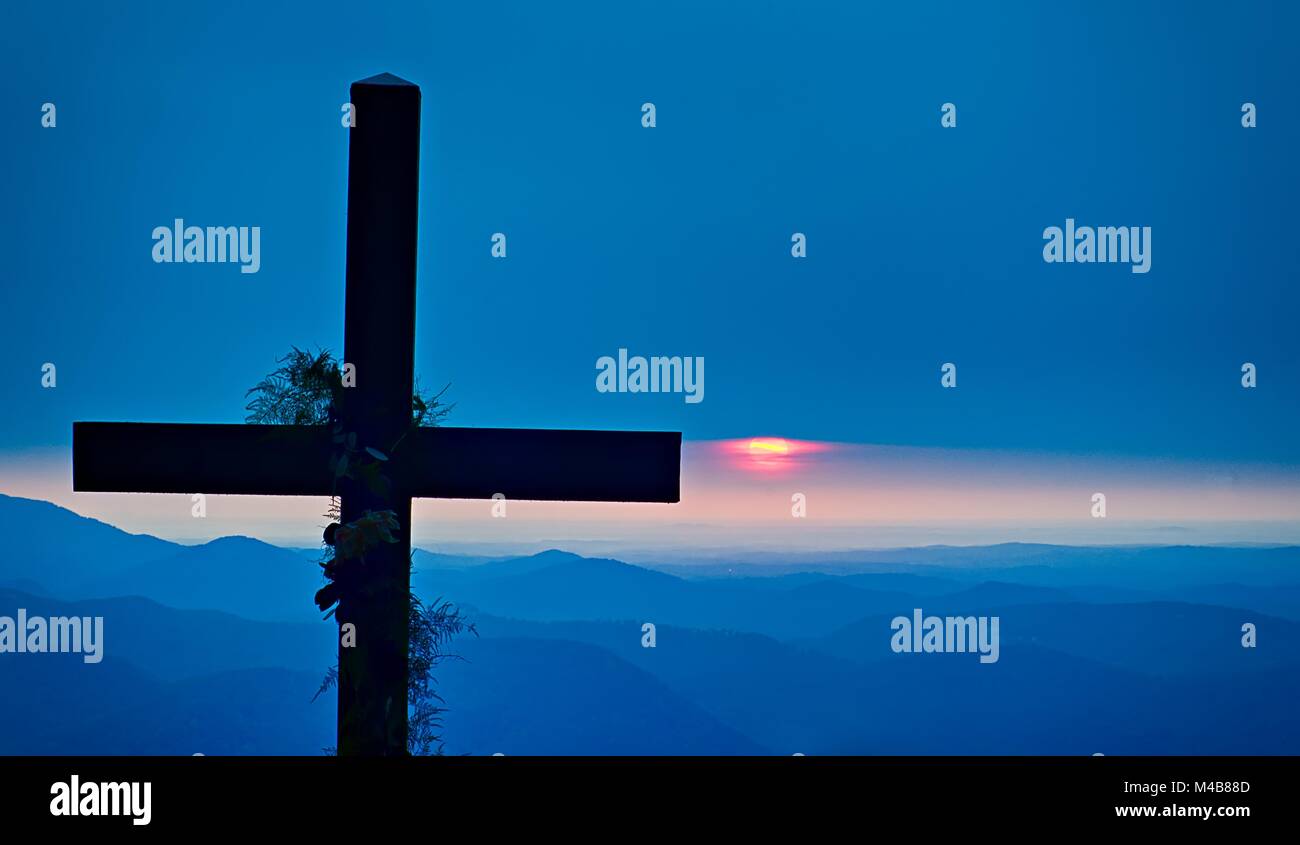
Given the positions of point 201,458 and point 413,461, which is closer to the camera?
point 413,461

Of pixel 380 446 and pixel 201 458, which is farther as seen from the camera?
pixel 201 458

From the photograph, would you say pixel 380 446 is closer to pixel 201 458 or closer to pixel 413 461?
pixel 413 461

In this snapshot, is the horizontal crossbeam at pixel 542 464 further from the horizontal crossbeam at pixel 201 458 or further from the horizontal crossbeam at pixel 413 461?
the horizontal crossbeam at pixel 201 458

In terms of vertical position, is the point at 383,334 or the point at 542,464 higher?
the point at 383,334

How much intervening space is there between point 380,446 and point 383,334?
486 mm

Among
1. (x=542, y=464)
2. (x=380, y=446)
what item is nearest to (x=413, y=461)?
(x=380, y=446)

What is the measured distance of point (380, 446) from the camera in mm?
4543

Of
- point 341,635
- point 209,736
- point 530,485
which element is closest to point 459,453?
point 530,485

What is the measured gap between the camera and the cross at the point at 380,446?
4465 mm

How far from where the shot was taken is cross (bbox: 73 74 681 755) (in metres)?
4.46

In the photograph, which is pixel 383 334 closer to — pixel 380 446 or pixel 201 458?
pixel 380 446

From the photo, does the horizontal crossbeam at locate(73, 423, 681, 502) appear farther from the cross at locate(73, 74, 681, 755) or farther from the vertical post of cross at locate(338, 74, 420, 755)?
the vertical post of cross at locate(338, 74, 420, 755)
